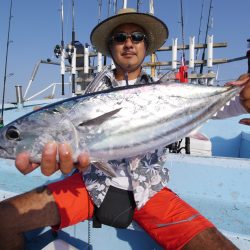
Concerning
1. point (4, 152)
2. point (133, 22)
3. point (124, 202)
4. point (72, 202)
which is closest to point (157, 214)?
point (124, 202)

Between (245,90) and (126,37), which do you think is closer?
(245,90)

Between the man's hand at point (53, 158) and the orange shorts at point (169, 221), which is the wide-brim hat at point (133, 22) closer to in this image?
the man's hand at point (53, 158)

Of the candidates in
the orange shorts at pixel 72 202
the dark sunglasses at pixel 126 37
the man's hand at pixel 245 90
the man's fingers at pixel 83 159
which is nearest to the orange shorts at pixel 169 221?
the orange shorts at pixel 72 202

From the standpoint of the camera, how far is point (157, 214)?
1.94 metres

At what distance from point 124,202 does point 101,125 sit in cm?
73

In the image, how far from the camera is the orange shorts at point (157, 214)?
180 centimetres

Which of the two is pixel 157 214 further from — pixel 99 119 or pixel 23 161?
pixel 23 161

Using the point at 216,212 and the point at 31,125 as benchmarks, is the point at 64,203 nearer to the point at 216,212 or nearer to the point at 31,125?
the point at 31,125

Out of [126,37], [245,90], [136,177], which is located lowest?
[136,177]

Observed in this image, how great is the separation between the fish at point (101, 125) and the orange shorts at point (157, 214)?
0.55 metres

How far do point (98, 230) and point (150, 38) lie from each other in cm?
179

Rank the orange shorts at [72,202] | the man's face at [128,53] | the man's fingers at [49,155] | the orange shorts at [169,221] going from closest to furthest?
the man's fingers at [49,155], the orange shorts at [169,221], the orange shorts at [72,202], the man's face at [128,53]

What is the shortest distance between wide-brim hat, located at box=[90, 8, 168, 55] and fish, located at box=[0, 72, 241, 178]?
3.10 feet

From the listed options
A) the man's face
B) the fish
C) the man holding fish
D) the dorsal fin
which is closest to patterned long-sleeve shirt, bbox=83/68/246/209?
the man holding fish
